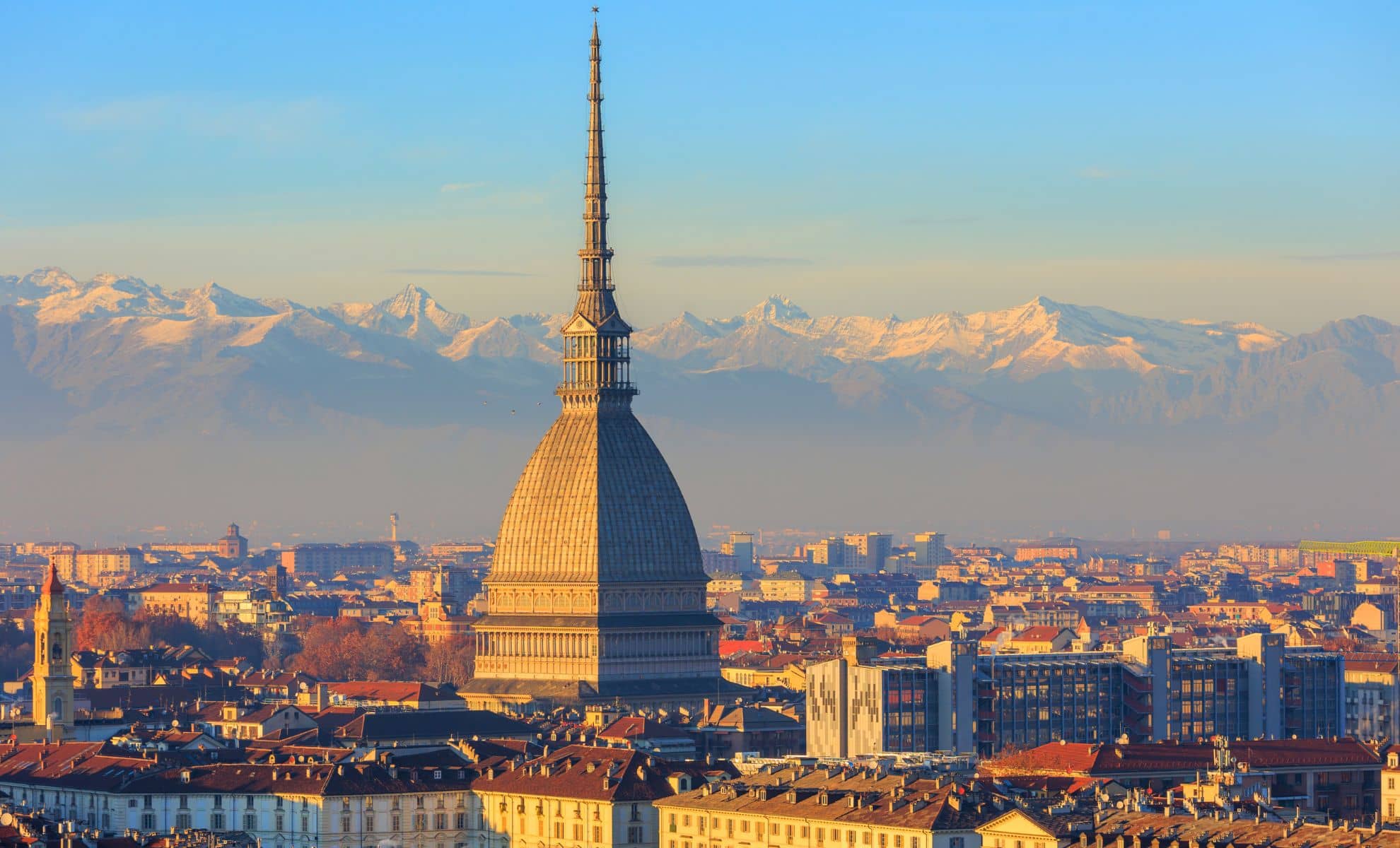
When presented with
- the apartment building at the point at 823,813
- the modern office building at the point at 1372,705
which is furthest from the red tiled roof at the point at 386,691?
the apartment building at the point at 823,813

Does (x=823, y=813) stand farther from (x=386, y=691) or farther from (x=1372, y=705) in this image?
(x=386, y=691)

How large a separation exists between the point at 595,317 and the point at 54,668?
40.3 metres

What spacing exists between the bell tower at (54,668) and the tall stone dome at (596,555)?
90.5 feet

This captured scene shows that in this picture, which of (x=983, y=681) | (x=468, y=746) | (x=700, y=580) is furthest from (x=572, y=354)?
(x=468, y=746)

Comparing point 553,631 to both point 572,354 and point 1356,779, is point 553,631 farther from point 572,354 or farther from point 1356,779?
point 1356,779

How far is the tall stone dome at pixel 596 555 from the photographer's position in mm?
173125

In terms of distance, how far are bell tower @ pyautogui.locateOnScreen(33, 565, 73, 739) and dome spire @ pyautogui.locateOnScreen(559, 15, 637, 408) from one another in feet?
112

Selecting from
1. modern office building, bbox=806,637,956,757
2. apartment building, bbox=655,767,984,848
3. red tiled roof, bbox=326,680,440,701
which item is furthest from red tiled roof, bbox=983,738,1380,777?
red tiled roof, bbox=326,680,440,701

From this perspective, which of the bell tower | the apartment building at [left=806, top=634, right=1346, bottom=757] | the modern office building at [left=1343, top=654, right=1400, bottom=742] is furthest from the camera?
the modern office building at [left=1343, top=654, right=1400, bottom=742]

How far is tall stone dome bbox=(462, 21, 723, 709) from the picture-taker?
173 meters

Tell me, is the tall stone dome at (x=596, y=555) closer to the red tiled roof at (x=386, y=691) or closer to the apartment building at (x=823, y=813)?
the red tiled roof at (x=386, y=691)

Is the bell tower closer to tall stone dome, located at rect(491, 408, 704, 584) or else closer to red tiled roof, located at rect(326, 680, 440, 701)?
red tiled roof, located at rect(326, 680, 440, 701)

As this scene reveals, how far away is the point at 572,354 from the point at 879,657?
1111 inches

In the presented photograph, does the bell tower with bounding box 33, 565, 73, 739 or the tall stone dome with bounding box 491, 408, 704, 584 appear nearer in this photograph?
the bell tower with bounding box 33, 565, 73, 739
